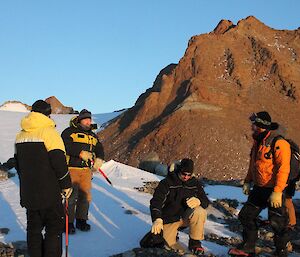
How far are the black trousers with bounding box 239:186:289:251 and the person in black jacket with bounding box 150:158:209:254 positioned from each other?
593mm

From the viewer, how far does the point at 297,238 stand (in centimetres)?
876

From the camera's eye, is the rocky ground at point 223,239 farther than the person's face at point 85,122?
No

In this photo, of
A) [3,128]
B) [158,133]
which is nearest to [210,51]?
[158,133]

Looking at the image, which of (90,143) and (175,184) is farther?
(90,143)

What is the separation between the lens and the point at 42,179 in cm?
464

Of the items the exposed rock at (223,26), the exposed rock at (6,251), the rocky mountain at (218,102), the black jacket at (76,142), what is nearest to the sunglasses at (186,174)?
the black jacket at (76,142)

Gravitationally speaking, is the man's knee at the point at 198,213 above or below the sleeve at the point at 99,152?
below

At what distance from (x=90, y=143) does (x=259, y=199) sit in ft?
8.80

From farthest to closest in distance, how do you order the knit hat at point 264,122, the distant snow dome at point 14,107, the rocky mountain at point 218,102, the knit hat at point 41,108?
the distant snow dome at point 14,107 → the rocky mountain at point 218,102 → the knit hat at point 264,122 → the knit hat at point 41,108

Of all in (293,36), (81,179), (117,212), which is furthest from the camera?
(293,36)

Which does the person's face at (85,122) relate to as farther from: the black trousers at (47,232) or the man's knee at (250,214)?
the man's knee at (250,214)

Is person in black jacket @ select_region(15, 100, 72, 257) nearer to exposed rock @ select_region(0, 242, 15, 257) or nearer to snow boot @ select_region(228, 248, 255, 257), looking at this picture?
exposed rock @ select_region(0, 242, 15, 257)

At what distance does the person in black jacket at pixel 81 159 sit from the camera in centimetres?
687

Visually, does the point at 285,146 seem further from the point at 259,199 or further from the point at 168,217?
the point at 168,217
